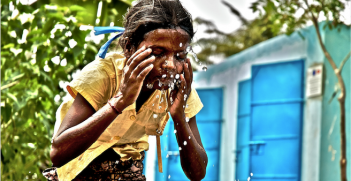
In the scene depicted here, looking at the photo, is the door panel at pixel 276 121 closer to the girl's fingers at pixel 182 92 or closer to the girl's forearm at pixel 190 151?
the girl's forearm at pixel 190 151

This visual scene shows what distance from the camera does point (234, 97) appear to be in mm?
7078

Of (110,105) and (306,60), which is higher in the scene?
(306,60)

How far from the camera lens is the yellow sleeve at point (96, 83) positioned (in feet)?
7.27

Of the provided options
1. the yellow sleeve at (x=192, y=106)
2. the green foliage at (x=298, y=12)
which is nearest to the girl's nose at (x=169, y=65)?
the yellow sleeve at (x=192, y=106)

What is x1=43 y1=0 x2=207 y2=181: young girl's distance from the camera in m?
2.12

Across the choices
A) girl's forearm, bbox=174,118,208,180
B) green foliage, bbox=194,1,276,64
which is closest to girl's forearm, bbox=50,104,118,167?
girl's forearm, bbox=174,118,208,180

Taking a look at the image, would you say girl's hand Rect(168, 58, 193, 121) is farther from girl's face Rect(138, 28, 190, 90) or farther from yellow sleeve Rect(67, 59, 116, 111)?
yellow sleeve Rect(67, 59, 116, 111)

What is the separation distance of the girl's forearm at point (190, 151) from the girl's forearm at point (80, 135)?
0.41 metres

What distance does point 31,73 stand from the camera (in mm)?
4027

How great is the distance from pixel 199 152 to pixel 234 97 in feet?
15.4

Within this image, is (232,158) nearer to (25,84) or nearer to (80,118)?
(25,84)

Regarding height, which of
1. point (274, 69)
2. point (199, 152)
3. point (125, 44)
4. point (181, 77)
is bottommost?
point (199, 152)

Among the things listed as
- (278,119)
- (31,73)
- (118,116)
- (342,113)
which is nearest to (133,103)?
(118,116)

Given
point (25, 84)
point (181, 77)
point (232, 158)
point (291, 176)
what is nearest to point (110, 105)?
point (181, 77)
